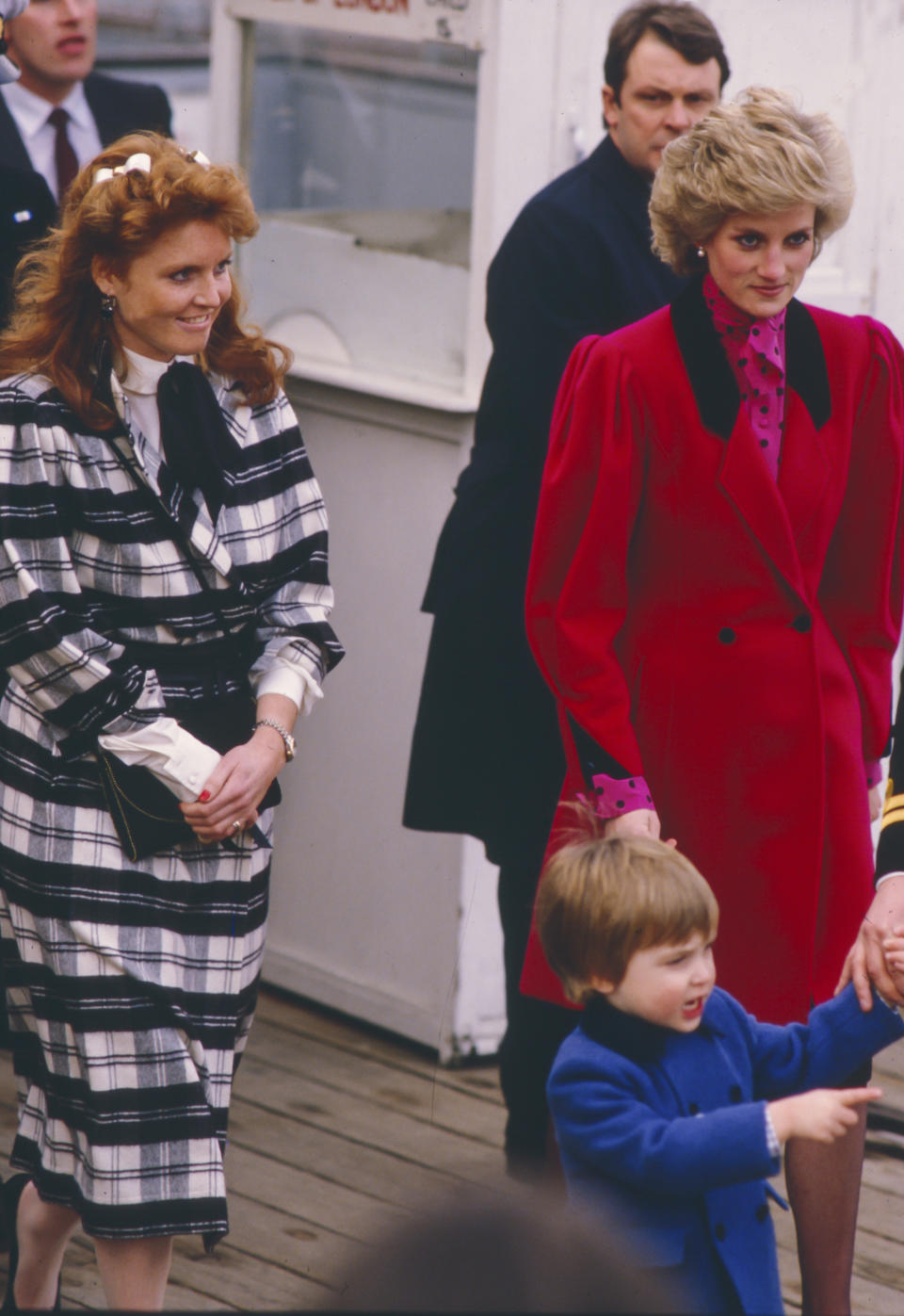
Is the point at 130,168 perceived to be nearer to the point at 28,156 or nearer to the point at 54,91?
the point at 28,156

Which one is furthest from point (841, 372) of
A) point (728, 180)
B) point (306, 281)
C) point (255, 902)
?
point (306, 281)

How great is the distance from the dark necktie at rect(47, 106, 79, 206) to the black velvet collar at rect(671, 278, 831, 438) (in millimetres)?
1956

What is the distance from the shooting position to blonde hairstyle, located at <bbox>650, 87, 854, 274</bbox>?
107 inches

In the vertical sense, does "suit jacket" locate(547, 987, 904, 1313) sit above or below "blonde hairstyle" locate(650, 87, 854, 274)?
below

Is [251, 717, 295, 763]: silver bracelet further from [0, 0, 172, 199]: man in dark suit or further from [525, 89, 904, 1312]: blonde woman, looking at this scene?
[0, 0, 172, 199]: man in dark suit

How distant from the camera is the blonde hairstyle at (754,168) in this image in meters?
2.73

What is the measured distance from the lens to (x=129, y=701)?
2871 mm

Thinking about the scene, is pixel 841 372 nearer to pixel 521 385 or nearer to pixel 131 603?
pixel 521 385

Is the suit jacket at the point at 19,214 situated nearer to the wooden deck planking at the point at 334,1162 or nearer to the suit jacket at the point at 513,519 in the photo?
the suit jacket at the point at 513,519

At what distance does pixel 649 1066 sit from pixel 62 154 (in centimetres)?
278

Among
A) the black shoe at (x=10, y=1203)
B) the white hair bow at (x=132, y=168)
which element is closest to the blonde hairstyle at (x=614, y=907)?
the white hair bow at (x=132, y=168)

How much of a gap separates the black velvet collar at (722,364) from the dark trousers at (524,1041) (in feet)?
3.38

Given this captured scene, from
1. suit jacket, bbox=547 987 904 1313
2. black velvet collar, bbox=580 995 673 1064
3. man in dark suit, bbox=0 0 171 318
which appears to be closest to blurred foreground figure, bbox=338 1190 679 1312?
suit jacket, bbox=547 987 904 1313

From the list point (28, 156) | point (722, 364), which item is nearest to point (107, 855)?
point (722, 364)
